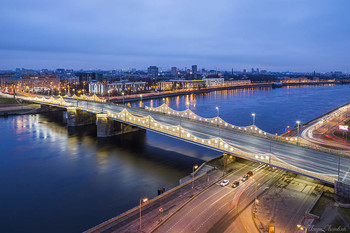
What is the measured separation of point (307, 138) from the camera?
116ft

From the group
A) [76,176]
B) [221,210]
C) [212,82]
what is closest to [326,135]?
[221,210]

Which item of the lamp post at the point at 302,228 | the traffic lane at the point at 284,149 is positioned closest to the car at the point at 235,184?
the traffic lane at the point at 284,149

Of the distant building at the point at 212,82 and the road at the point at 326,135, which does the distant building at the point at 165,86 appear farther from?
the road at the point at 326,135

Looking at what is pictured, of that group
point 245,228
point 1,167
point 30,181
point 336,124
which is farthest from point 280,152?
point 1,167

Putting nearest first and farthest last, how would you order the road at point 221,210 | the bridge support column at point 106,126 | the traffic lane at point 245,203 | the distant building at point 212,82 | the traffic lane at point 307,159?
the road at point 221,210, the traffic lane at point 245,203, the traffic lane at point 307,159, the bridge support column at point 106,126, the distant building at point 212,82

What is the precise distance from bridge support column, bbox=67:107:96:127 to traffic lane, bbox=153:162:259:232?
39071 mm

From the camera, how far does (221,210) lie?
658 inches

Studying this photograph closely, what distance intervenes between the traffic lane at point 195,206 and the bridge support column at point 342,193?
717 cm

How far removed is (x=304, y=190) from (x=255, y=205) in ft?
16.2

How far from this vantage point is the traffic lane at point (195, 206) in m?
15.1

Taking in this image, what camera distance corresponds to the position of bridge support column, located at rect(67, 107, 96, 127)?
5128 cm

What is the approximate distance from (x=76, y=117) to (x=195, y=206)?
136 feet

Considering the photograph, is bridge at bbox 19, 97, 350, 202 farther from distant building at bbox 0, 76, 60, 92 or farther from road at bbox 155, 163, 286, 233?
distant building at bbox 0, 76, 60, 92

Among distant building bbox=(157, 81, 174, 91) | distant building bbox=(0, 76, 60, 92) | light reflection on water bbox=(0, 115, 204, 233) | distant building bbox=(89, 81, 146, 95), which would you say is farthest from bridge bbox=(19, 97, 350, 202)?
distant building bbox=(0, 76, 60, 92)
